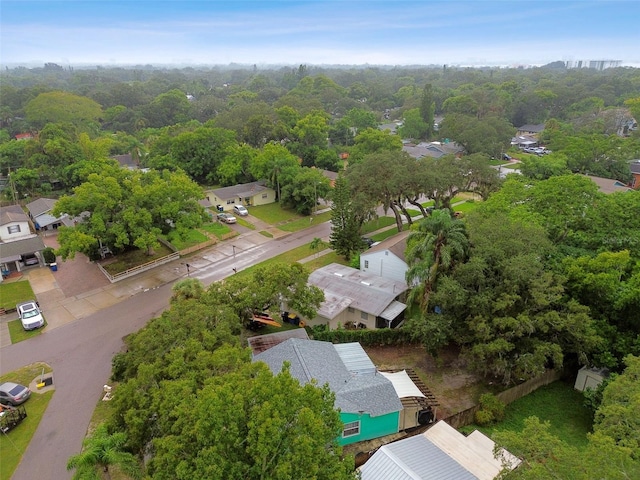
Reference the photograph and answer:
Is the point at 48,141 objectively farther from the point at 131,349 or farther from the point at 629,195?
the point at 629,195

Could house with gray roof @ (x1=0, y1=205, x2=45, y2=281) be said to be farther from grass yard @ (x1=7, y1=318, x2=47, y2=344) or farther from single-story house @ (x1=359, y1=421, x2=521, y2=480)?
single-story house @ (x1=359, y1=421, x2=521, y2=480)

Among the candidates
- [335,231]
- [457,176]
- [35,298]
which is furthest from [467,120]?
[35,298]

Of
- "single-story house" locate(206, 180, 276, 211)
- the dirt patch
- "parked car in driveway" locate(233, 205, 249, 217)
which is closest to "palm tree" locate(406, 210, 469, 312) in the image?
the dirt patch

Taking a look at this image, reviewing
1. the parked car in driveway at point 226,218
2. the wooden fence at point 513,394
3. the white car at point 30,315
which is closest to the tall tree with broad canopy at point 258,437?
the wooden fence at point 513,394

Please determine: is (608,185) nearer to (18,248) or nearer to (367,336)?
(367,336)

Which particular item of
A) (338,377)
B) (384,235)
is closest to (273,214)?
(384,235)
